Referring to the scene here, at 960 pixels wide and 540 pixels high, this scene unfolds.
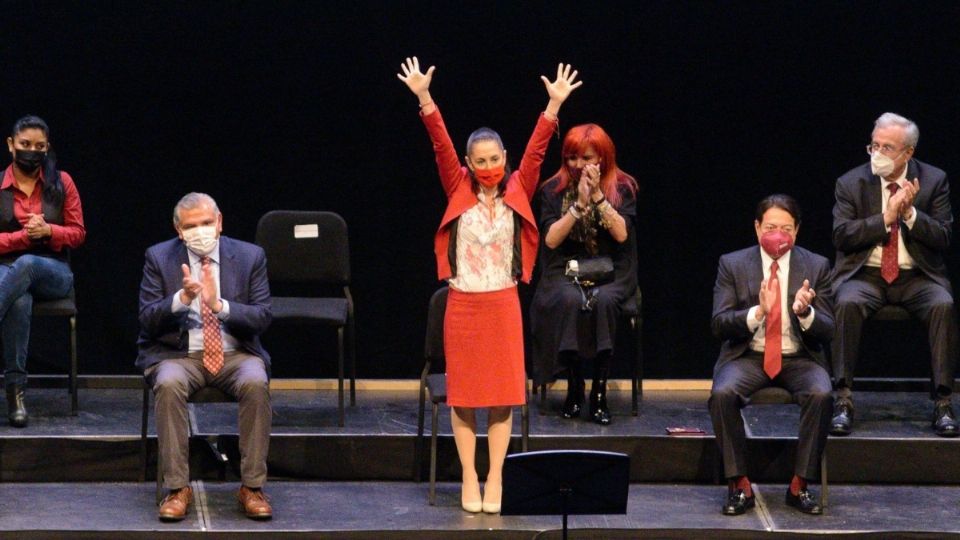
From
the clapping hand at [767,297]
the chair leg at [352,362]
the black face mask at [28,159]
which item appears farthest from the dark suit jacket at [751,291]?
the black face mask at [28,159]

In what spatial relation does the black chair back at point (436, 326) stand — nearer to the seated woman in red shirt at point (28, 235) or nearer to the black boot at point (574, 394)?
the black boot at point (574, 394)

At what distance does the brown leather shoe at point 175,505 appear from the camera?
20.3 ft

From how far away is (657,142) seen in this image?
7.85m

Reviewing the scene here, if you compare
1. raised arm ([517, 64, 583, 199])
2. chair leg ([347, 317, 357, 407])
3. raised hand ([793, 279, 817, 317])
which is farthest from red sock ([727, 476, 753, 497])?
chair leg ([347, 317, 357, 407])

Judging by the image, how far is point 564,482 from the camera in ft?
17.4

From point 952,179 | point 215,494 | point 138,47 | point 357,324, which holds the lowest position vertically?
point 215,494

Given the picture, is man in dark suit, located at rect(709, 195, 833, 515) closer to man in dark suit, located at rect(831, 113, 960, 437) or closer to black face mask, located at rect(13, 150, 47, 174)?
man in dark suit, located at rect(831, 113, 960, 437)

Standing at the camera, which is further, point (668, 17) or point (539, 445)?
point (668, 17)

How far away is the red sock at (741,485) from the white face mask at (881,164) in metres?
1.50

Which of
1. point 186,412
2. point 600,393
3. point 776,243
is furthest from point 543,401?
point 186,412

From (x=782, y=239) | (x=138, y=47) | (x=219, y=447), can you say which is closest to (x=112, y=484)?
(x=219, y=447)

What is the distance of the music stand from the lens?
17.3 ft

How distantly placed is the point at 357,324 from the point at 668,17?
80.7 inches

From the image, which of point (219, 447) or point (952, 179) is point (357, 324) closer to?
point (219, 447)
